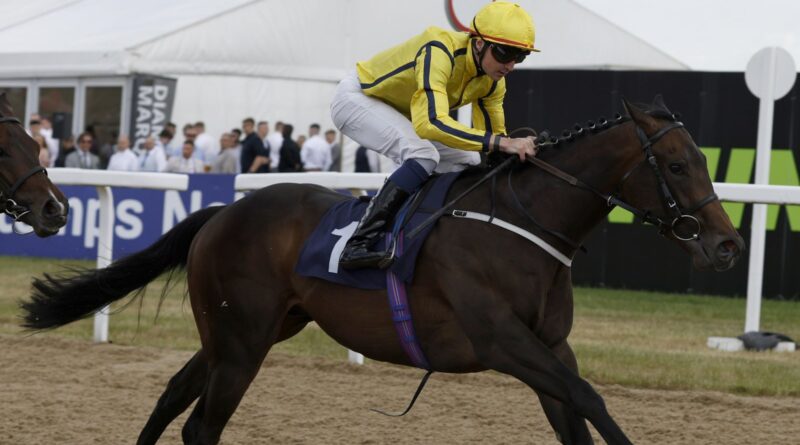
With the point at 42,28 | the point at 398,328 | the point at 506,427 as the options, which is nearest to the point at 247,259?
the point at 398,328

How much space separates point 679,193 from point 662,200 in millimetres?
66

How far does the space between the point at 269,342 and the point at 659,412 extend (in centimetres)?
234

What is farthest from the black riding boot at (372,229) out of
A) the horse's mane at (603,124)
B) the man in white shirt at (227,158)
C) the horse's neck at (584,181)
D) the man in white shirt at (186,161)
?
the man in white shirt at (227,158)

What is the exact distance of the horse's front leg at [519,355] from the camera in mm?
4086

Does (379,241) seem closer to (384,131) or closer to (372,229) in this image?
(372,229)

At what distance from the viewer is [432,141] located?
4965 millimetres

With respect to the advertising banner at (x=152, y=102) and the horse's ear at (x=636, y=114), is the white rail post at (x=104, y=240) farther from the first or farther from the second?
the advertising banner at (x=152, y=102)

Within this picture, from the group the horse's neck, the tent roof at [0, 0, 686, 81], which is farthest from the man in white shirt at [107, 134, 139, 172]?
the horse's neck

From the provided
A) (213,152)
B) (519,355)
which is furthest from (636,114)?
(213,152)

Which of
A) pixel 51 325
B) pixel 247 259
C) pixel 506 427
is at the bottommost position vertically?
pixel 506 427

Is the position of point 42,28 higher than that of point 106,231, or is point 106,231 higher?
point 42,28

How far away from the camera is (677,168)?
4254 mm

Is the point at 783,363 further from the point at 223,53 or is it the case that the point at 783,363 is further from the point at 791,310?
the point at 223,53

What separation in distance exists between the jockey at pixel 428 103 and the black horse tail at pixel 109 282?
2.97 ft
